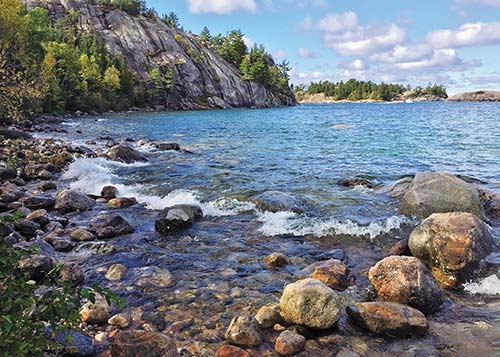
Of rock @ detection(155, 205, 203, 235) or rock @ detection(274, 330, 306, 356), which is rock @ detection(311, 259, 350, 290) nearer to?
rock @ detection(274, 330, 306, 356)

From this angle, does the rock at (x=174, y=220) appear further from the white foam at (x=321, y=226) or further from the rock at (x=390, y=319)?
the rock at (x=390, y=319)

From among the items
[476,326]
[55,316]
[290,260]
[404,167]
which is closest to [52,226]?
[290,260]

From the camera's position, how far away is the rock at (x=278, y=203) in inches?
482

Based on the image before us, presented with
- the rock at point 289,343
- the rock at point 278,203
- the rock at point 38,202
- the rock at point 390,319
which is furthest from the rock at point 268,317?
the rock at point 38,202

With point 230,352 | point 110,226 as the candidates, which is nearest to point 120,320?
point 230,352

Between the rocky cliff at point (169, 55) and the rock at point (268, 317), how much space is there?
350 feet

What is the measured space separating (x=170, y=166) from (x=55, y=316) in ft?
59.5

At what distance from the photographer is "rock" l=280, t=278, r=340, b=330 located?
576 cm

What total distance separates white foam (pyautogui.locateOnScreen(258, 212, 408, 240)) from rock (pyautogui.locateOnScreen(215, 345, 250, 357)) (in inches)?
203

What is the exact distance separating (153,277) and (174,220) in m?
3.15

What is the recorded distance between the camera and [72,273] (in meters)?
7.22

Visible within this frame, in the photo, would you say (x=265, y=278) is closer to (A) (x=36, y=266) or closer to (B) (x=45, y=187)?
(A) (x=36, y=266)

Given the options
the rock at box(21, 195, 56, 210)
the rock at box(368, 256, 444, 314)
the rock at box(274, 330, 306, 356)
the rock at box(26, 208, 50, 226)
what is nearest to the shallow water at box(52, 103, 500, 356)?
the rock at box(274, 330, 306, 356)

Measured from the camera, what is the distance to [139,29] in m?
124
